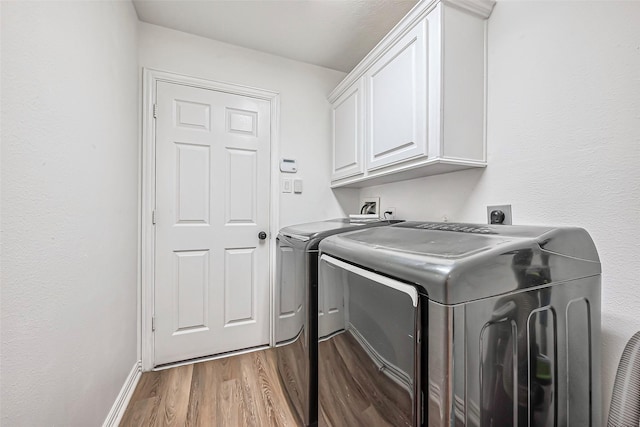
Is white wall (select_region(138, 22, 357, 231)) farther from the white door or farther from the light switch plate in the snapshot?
the white door

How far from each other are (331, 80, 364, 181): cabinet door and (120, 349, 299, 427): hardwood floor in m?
1.56

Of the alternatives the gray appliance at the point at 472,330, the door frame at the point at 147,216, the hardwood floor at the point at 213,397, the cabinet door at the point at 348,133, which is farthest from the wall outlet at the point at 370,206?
the door frame at the point at 147,216

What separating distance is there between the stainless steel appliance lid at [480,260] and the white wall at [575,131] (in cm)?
13

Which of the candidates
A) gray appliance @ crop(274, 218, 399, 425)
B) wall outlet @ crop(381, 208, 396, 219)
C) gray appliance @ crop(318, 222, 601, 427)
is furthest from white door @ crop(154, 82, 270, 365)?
gray appliance @ crop(318, 222, 601, 427)

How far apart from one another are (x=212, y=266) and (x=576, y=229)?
205 cm

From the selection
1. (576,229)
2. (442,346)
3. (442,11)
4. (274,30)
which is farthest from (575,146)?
(274,30)

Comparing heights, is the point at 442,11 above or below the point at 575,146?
above

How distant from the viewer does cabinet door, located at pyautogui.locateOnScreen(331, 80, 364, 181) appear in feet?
6.07

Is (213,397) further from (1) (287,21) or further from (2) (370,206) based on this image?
(1) (287,21)

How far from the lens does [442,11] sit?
3.80 feet

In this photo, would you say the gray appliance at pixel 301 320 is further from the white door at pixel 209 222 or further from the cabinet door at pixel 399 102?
the white door at pixel 209 222

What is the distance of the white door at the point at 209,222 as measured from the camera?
185 centimetres

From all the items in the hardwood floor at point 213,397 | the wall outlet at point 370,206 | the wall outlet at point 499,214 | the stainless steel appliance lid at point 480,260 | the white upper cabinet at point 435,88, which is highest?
the white upper cabinet at point 435,88

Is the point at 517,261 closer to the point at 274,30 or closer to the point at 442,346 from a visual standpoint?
the point at 442,346
